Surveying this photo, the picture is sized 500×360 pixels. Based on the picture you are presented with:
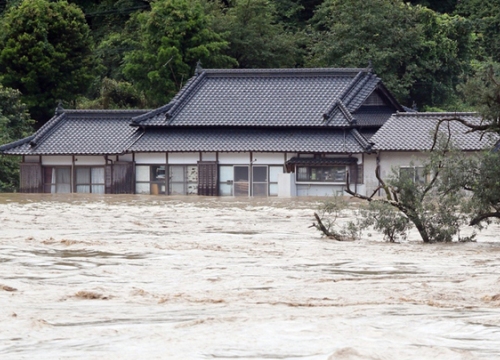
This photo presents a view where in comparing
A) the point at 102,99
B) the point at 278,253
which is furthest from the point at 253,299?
the point at 102,99

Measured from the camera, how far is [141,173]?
4259cm

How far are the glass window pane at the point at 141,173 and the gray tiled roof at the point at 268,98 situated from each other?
1625 millimetres

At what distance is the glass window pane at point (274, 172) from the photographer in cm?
4128

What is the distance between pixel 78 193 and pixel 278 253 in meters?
23.9

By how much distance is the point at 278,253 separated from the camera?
1934 cm

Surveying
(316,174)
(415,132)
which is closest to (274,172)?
(316,174)

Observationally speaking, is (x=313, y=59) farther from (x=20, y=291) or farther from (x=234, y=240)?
(x=20, y=291)

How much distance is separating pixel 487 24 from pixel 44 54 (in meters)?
20.6

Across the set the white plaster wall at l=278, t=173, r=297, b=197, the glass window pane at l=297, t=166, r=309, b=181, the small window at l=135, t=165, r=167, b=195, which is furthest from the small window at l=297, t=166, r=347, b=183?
the small window at l=135, t=165, r=167, b=195

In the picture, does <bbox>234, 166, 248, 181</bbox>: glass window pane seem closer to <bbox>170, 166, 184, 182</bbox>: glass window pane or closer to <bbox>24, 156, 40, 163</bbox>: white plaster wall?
<bbox>170, 166, 184, 182</bbox>: glass window pane

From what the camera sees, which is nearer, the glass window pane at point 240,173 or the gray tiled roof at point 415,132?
the gray tiled roof at point 415,132

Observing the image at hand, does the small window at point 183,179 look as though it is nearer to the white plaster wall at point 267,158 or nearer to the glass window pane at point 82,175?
the white plaster wall at point 267,158

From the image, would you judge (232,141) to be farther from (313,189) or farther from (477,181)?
(477,181)

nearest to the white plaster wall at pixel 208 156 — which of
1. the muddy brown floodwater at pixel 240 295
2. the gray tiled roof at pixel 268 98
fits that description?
the gray tiled roof at pixel 268 98
